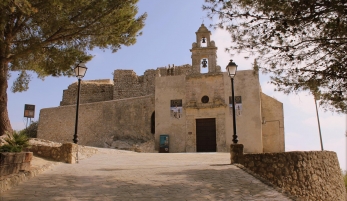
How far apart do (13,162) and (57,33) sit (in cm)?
604

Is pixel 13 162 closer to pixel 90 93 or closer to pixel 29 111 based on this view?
pixel 29 111

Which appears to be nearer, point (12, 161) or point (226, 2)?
point (12, 161)

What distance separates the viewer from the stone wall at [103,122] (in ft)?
76.8

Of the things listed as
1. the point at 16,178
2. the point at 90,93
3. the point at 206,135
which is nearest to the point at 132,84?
the point at 90,93

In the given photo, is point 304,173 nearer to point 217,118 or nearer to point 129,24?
point 129,24

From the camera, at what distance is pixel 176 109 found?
20406mm

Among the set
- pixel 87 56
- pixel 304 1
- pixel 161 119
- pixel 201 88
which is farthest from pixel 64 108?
pixel 304 1

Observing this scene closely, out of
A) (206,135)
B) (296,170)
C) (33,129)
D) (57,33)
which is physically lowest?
(296,170)

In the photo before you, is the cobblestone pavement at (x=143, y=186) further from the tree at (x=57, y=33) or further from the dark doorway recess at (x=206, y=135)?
the dark doorway recess at (x=206, y=135)

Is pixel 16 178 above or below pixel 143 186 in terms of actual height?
above

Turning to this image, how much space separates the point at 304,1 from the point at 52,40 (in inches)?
348

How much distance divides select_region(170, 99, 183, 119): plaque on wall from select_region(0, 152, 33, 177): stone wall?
43.4 feet

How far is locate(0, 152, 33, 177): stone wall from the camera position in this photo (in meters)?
6.22

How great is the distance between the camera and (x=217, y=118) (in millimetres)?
19672
